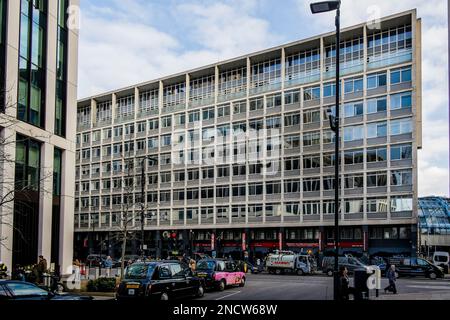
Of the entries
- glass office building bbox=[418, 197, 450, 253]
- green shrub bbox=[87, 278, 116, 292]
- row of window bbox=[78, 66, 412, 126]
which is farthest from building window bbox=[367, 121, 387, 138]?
green shrub bbox=[87, 278, 116, 292]

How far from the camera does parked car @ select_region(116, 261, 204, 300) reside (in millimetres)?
20141

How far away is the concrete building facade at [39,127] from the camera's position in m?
29.3

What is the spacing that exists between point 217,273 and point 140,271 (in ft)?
28.1

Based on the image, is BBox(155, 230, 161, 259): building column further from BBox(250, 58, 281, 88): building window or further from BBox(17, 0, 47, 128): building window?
BBox(17, 0, 47, 128): building window

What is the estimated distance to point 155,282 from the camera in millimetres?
20641

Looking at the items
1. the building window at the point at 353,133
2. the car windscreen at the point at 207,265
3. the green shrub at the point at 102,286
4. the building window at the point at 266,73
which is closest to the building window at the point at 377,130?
the building window at the point at 353,133

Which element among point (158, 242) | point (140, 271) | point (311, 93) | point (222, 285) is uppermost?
point (311, 93)

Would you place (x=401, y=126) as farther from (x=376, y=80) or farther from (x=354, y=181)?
(x=354, y=181)

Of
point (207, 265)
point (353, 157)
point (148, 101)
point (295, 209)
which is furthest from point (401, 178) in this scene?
point (148, 101)

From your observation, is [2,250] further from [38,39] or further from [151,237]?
[151,237]

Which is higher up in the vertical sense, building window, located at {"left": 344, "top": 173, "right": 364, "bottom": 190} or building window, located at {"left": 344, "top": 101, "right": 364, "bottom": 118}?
building window, located at {"left": 344, "top": 101, "right": 364, "bottom": 118}

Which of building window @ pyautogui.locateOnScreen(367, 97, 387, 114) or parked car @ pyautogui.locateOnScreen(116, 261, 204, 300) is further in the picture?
building window @ pyautogui.locateOnScreen(367, 97, 387, 114)
